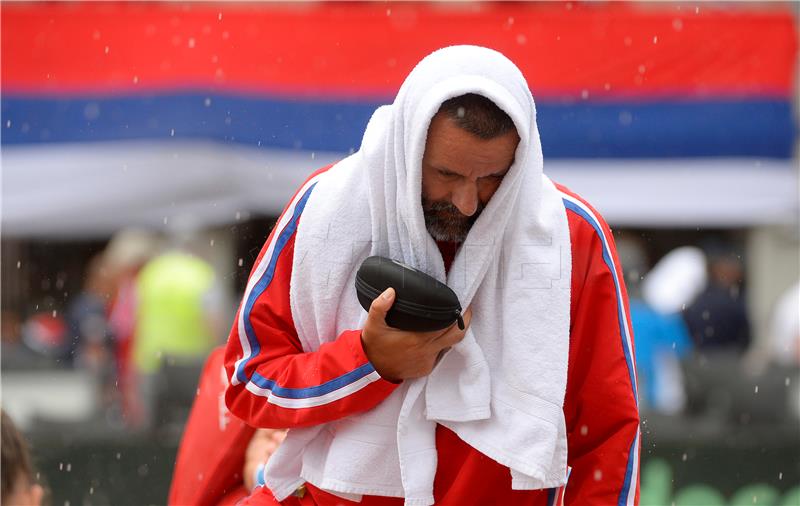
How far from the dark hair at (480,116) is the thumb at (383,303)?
0.35 meters

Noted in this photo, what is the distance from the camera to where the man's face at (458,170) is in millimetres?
2518

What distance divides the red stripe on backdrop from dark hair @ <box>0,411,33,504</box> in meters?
7.41

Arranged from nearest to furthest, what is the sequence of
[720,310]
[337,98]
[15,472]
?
[15,472] → [720,310] → [337,98]

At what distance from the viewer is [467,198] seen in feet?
8.36

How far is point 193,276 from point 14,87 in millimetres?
3935

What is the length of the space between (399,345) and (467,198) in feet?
1.07

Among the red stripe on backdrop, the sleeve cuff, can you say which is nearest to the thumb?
the sleeve cuff

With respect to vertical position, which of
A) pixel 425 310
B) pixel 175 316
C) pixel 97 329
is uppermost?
pixel 425 310

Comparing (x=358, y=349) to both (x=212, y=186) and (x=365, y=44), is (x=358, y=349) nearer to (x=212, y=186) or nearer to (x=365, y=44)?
(x=212, y=186)

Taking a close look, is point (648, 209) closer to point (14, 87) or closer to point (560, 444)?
point (14, 87)

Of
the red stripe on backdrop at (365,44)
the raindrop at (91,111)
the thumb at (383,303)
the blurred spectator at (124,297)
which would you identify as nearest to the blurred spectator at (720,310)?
the red stripe on backdrop at (365,44)

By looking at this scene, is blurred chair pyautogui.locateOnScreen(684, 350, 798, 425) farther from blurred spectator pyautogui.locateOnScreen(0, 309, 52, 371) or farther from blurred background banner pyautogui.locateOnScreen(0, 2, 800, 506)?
blurred spectator pyautogui.locateOnScreen(0, 309, 52, 371)

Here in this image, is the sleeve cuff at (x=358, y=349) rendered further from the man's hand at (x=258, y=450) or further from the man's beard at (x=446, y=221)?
the man's hand at (x=258, y=450)

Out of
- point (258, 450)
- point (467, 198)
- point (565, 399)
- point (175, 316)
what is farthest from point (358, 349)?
point (175, 316)
